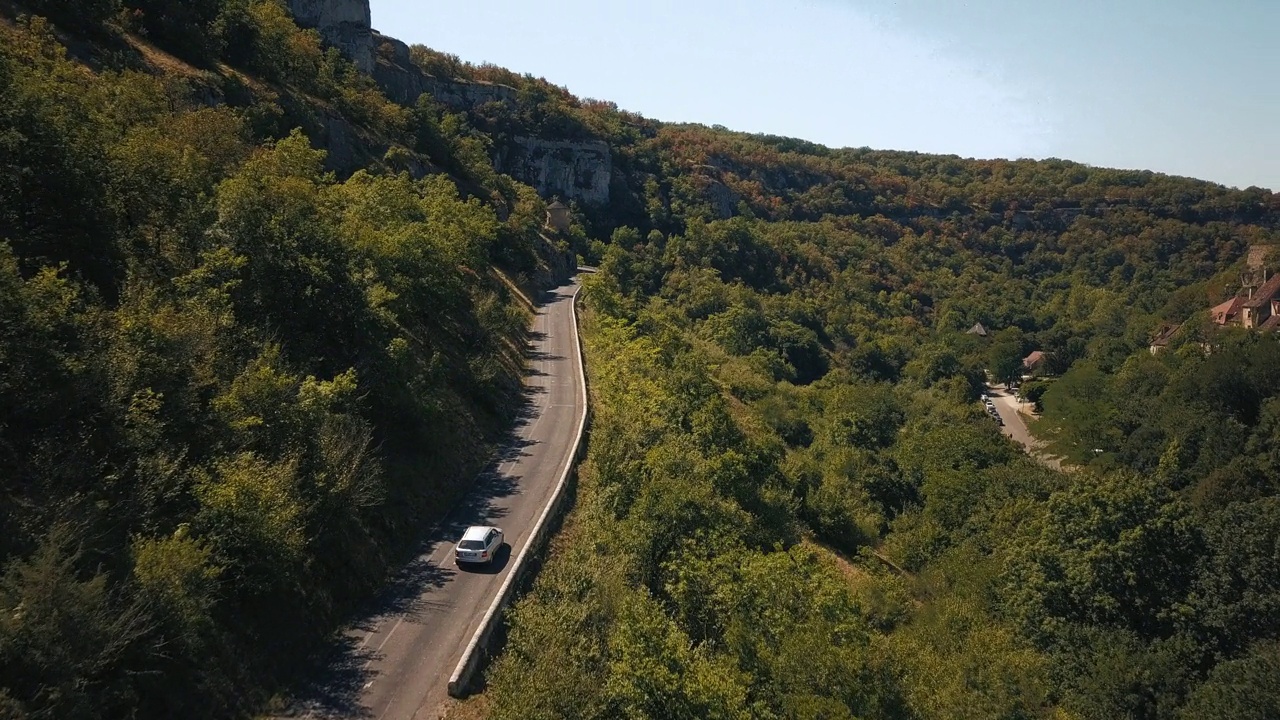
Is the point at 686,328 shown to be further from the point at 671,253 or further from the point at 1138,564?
the point at 1138,564

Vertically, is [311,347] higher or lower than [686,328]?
higher

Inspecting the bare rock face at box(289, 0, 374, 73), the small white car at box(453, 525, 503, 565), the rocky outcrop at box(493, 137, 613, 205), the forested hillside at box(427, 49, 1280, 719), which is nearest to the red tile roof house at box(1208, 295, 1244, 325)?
the forested hillside at box(427, 49, 1280, 719)

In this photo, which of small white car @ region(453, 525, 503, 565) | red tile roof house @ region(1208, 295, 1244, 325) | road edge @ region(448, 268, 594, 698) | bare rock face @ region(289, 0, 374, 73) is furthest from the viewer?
red tile roof house @ region(1208, 295, 1244, 325)

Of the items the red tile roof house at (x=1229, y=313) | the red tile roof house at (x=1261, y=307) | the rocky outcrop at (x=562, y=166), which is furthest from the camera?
the rocky outcrop at (x=562, y=166)

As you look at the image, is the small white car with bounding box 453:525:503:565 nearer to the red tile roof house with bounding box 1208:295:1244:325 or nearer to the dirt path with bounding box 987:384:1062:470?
the dirt path with bounding box 987:384:1062:470

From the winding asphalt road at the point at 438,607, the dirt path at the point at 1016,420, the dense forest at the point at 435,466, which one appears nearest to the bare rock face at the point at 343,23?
the dense forest at the point at 435,466

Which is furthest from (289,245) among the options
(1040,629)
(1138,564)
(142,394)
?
(1138,564)

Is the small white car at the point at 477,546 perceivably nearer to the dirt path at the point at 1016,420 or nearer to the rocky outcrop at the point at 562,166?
the dirt path at the point at 1016,420
